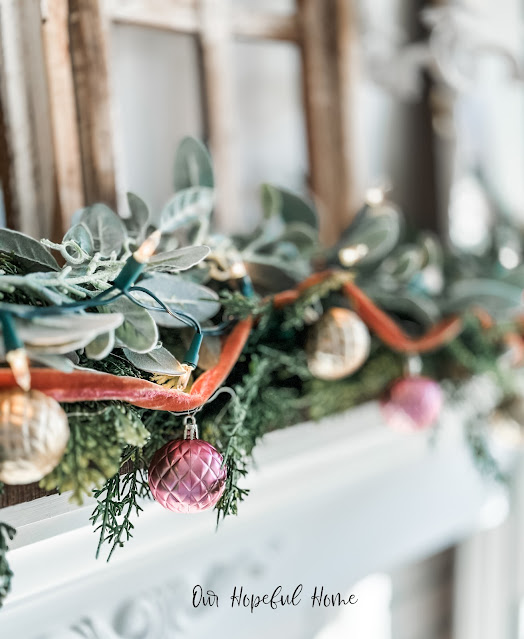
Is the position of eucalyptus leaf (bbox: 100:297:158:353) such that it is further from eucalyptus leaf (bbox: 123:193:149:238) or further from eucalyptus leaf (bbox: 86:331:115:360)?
eucalyptus leaf (bbox: 123:193:149:238)

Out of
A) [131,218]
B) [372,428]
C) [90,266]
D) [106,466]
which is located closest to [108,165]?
[131,218]

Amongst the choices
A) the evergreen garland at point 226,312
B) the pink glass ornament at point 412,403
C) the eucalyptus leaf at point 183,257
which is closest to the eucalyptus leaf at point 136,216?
the evergreen garland at point 226,312

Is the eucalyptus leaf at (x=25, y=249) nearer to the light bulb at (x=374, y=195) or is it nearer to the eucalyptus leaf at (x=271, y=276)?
the eucalyptus leaf at (x=271, y=276)

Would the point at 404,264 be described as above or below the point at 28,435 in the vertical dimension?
above

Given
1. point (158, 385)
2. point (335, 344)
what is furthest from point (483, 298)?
point (158, 385)

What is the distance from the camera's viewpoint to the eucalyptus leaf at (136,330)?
0.37m

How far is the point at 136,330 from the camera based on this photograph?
38 centimetres

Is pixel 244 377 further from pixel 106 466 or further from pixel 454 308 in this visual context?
pixel 454 308

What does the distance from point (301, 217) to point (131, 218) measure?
7.7 inches

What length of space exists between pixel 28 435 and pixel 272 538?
431 millimetres

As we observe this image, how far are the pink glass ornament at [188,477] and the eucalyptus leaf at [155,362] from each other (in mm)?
52

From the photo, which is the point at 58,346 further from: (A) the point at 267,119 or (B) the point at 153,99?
(A) the point at 267,119

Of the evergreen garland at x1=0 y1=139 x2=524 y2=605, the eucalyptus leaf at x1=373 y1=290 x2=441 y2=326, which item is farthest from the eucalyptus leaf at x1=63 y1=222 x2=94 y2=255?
the eucalyptus leaf at x1=373 y1=290 x2=441 y2=326

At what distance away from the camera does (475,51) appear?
0.87 metres
